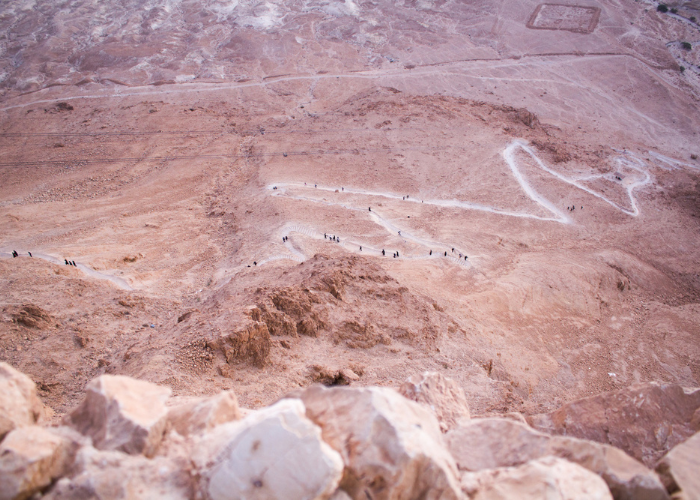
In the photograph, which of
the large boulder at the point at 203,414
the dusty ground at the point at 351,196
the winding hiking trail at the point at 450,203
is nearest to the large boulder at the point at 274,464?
the large boulder at the point at 203,414

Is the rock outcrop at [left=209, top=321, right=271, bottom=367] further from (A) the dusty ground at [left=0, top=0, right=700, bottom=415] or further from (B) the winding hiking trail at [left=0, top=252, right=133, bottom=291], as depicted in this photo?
(B) the winding hiking trail at [left=0, top=252, right=133, bottom=291]

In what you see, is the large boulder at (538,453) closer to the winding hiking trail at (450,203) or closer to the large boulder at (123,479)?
the large boulder at (123,479)

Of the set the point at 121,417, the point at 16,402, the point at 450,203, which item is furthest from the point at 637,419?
the point at 450,203

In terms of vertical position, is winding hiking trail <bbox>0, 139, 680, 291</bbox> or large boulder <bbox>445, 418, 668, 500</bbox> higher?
large boulder <bbox>445, 418, 668, 500</bbox>

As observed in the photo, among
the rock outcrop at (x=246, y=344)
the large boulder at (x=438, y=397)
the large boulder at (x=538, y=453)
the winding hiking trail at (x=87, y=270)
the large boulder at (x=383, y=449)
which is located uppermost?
the large boulder at (x=383, y=449)

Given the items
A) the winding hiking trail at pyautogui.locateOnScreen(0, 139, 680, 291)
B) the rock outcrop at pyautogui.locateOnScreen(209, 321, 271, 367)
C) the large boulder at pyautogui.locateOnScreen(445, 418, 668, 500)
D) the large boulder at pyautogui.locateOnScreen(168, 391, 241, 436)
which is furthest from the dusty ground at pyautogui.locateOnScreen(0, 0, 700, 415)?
the large boulder at pyautogui.locateOnScreen(445, 418, 668, 500)
